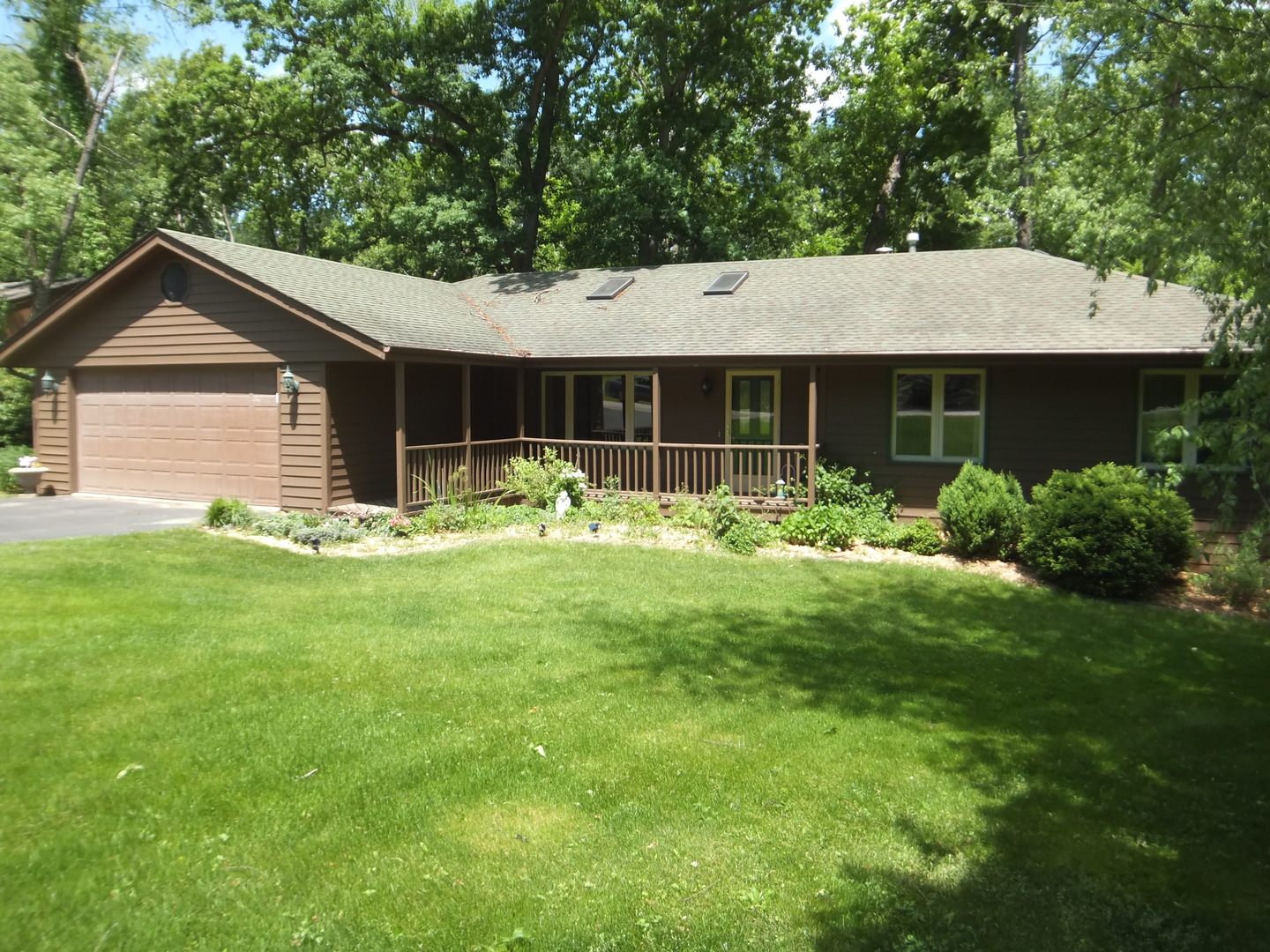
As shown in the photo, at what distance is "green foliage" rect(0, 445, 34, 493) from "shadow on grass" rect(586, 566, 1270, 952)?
14701mm

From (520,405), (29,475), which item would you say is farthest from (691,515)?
(29,475)

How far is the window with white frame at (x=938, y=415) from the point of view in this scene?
1391 cm

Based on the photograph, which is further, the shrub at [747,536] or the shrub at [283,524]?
the shrub at [283,524]

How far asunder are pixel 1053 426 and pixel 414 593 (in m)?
9.50

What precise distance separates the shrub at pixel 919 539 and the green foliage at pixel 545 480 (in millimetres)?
5062

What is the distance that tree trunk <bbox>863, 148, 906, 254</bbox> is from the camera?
28267 mm

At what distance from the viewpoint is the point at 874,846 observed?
4.51 meters

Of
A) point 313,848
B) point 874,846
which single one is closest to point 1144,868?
point 874,846

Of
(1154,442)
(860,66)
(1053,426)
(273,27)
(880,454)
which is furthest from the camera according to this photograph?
(860,66)

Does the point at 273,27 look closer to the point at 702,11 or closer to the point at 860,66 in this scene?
the point at 702,11

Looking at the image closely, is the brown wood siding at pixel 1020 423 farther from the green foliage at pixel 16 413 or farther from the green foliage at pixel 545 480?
the green foliage at pixel 16 413

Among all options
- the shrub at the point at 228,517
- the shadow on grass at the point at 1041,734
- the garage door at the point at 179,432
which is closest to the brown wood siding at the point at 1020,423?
the shadow on grass at the point at 1041,734

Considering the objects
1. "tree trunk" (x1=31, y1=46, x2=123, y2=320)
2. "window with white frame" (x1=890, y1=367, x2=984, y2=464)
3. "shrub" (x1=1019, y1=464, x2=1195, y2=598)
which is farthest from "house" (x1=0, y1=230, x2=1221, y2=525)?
"tree trunk" (x1=31, y1=46, x2=123, y2=320)

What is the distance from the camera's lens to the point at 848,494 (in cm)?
1406
